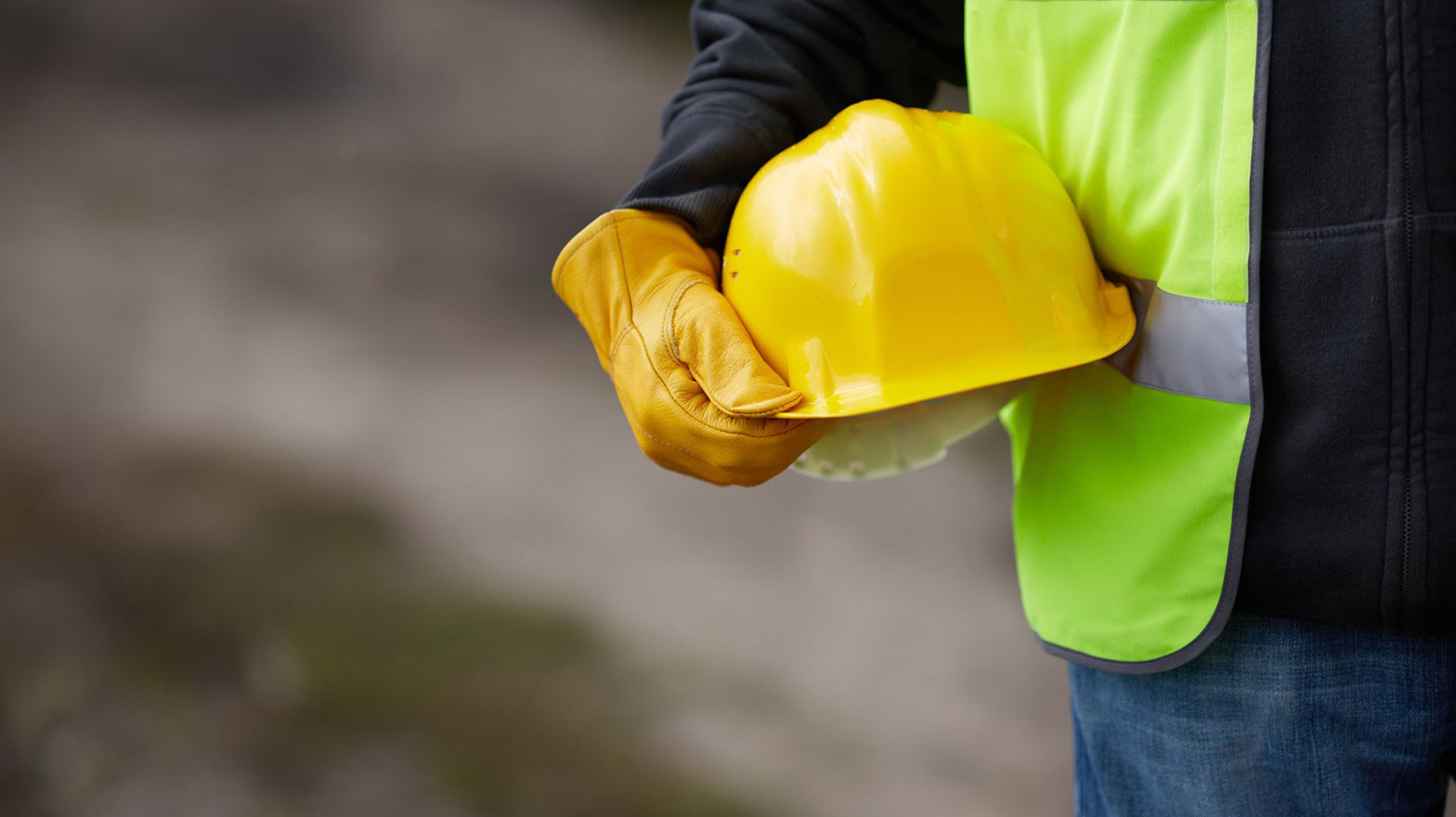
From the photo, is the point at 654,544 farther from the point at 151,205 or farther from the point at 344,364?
the point at 151,205

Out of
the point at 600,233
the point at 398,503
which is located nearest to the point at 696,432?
the point at 600,233

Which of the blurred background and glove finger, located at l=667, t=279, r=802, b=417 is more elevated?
glove finger, located at l=667, t=279, r=802, b=417

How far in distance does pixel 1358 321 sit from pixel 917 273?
25 cm

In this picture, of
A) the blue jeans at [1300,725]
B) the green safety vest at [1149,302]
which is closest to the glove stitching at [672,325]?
the green safety vest at [1149,302]

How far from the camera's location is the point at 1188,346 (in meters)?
0.68

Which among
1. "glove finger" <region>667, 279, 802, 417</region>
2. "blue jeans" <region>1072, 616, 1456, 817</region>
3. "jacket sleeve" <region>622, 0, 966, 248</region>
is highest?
"jacket sleeve" <region>622, 0, 966, 248</region>

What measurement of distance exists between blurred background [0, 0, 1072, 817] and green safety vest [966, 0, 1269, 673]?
1.41m

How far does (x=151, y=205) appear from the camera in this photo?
2598 millimetres

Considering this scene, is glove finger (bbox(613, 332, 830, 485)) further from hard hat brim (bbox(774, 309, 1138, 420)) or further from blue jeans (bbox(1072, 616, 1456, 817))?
blue jeans (bbox(1072, 616, 1456, 817))

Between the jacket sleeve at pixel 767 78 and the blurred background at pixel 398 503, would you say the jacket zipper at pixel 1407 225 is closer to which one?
the jacket sleeve at pixel 767 78

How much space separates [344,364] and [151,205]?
614 mm

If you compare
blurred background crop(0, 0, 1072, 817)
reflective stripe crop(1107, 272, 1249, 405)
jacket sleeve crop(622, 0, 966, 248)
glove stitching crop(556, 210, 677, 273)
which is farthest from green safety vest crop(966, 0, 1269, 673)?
blurred background crop(0, 0, 1072, 817)

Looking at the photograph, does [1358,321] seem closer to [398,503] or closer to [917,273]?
[917,273]

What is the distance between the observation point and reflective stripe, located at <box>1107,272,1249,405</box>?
2.12ft
